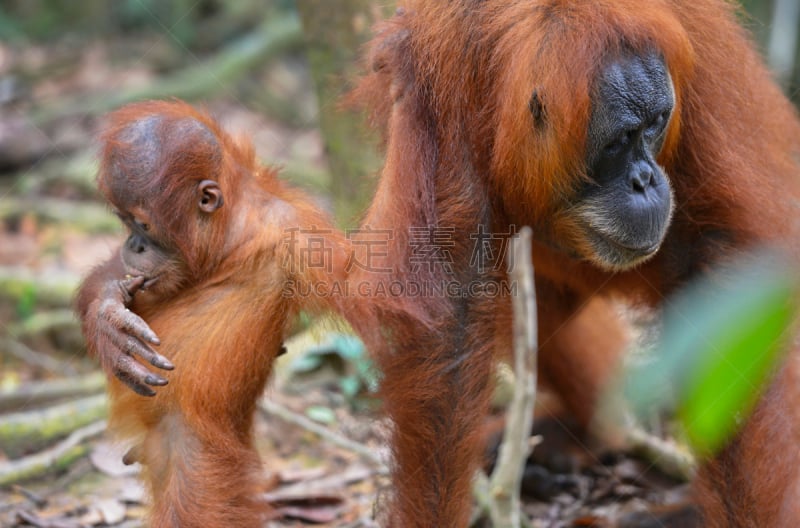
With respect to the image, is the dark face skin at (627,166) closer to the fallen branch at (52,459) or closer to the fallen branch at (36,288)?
the fallen branch at (52,459)

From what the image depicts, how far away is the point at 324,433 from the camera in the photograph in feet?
12.6

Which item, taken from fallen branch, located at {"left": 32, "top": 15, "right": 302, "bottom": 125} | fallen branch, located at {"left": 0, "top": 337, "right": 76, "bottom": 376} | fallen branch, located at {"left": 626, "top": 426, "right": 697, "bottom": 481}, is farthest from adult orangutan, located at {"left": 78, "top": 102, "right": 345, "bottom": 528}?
fallen branch, located at {"left": 32, "top": 15, "right": 302, "bottom": 125}

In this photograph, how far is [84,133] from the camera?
8.32 meters

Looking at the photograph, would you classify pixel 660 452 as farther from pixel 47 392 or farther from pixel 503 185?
pixel 47 392

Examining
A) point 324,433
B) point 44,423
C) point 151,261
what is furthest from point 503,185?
point 44,423

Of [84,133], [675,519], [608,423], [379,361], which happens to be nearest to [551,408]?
[608,423]

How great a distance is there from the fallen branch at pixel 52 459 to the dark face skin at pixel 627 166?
8.01 feet

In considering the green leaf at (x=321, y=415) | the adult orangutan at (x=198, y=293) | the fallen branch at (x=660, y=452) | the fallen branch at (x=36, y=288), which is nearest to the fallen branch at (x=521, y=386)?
the adult orangutan at (x=198, y=293)

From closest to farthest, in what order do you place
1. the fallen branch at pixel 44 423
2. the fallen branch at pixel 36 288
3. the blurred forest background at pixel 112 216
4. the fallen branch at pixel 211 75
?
the blurred forest background at pixel 112 216 < the fallen branch at pixel 44 423 < the fallen branch at pixel 36 288 < the fallen branch at pixel 211 75

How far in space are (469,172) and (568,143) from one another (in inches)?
14.5

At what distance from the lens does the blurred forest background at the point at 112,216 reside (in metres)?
3.96

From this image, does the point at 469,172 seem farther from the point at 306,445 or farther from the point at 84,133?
the point at 84,133

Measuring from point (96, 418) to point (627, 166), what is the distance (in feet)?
9.13

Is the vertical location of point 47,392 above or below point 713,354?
below
